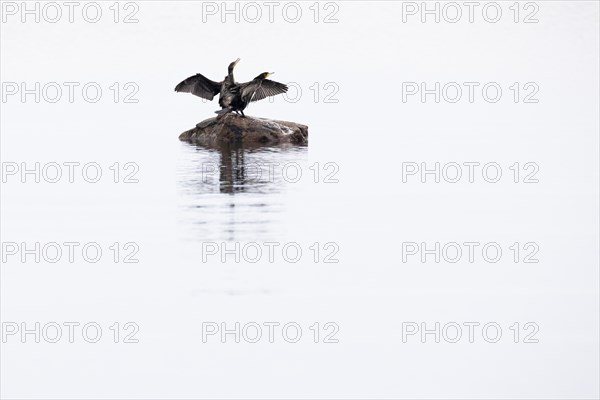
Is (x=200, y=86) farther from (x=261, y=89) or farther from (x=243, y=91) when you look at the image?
(x=261, y=89)

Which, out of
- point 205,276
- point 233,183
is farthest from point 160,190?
point 205,276

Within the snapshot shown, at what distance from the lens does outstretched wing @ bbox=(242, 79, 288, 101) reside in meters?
26.0

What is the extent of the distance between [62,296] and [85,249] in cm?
231

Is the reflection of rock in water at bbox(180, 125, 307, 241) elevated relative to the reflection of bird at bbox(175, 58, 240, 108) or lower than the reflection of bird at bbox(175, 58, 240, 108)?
lower

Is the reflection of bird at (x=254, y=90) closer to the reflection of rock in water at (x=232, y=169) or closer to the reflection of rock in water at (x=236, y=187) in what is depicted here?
the reflection of rock in water at (x=232, y=169)

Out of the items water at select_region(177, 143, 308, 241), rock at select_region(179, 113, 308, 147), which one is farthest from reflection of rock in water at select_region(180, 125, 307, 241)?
rock at select_region(179, 113, 308, 147)

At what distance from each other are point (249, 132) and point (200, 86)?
1.43 metres

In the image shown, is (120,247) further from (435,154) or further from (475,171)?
(435,154)

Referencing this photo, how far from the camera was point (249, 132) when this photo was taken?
27.0 meters

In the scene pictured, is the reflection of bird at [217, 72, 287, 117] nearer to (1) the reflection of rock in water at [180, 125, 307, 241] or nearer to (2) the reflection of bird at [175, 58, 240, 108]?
(2) the reflection of bird at [175, 58, 240, 108]

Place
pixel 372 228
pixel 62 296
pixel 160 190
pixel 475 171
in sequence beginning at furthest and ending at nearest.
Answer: pixel 475 171, pixel 160 190, pixel 372 228, pixel 62 296

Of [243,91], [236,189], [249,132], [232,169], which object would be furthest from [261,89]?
[236,189]

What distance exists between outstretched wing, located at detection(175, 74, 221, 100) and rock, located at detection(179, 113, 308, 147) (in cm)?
62

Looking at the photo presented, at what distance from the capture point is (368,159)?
81.9ft
